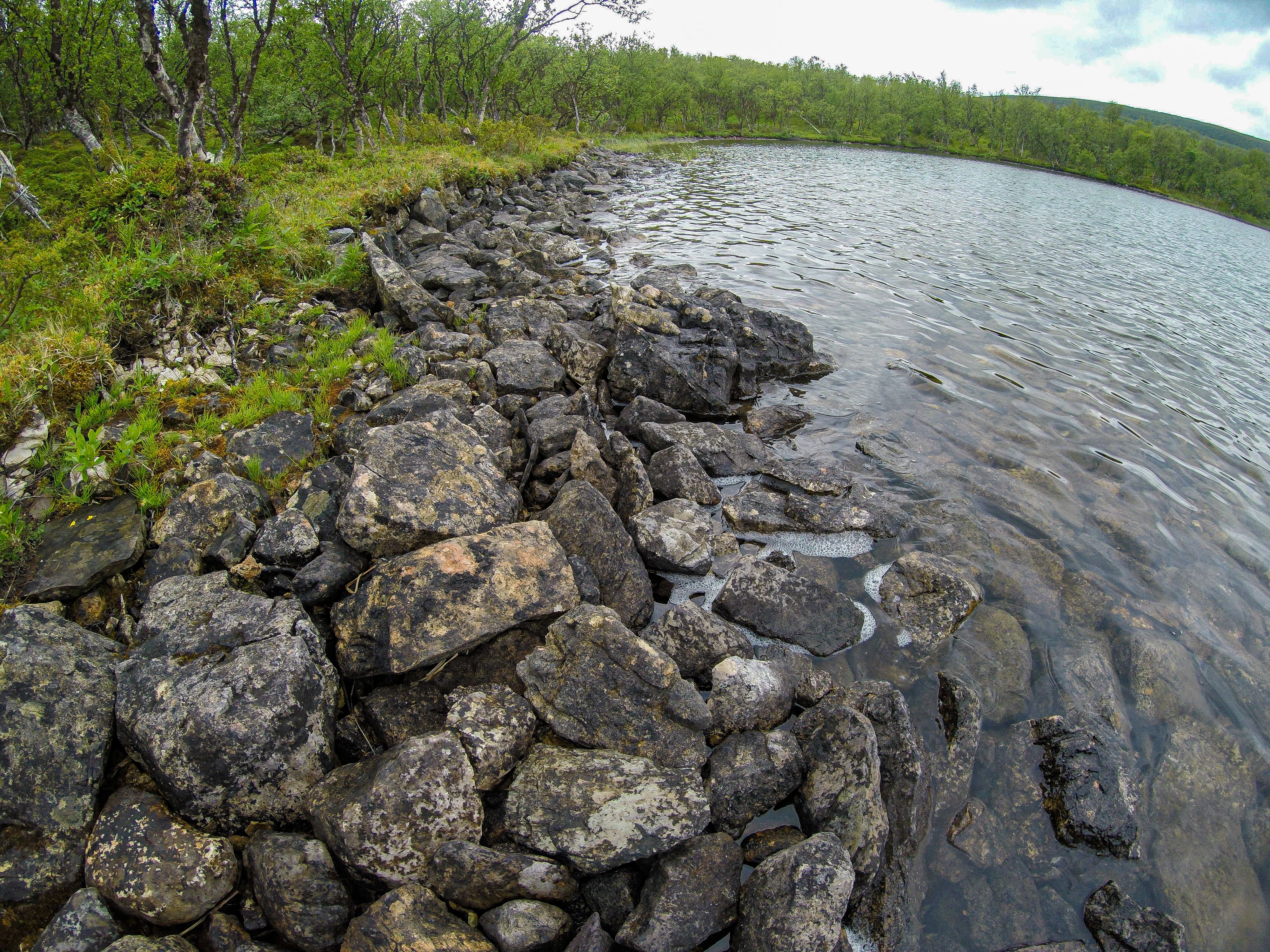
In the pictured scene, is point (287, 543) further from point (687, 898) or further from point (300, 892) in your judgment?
point (687, 898)

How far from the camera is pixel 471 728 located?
457 cm

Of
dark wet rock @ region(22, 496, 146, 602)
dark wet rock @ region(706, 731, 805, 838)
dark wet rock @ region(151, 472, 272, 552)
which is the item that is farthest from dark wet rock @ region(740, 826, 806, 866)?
dark wet rock @ region(22, 496, 146, 602)

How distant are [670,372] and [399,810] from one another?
8718 mm

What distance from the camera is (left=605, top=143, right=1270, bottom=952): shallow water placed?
5.02 metres

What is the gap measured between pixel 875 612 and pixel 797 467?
9.83ft

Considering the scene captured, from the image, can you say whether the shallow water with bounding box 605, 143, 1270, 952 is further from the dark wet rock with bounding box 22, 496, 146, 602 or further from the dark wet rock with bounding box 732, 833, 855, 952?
the dark wet rock with bounding box 22, 496, 146, 602

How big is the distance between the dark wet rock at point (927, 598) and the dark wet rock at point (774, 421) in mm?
4035

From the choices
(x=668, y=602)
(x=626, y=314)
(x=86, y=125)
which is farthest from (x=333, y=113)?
(x=668, y=602)

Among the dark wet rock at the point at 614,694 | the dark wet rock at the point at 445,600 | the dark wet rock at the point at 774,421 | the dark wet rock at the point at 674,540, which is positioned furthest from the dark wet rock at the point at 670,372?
the dark wet rock at the point at 614,694

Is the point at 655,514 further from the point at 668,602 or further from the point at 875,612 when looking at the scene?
the point at 875,612

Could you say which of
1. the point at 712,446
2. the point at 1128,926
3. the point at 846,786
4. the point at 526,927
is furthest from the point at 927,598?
the point at 526,927

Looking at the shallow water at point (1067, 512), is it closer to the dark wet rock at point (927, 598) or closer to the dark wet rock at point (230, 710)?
the dark wet rock at point (927, 598)

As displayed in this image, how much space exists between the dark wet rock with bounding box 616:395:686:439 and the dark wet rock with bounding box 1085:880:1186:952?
7578mm

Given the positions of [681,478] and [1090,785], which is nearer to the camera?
[1090,785]
